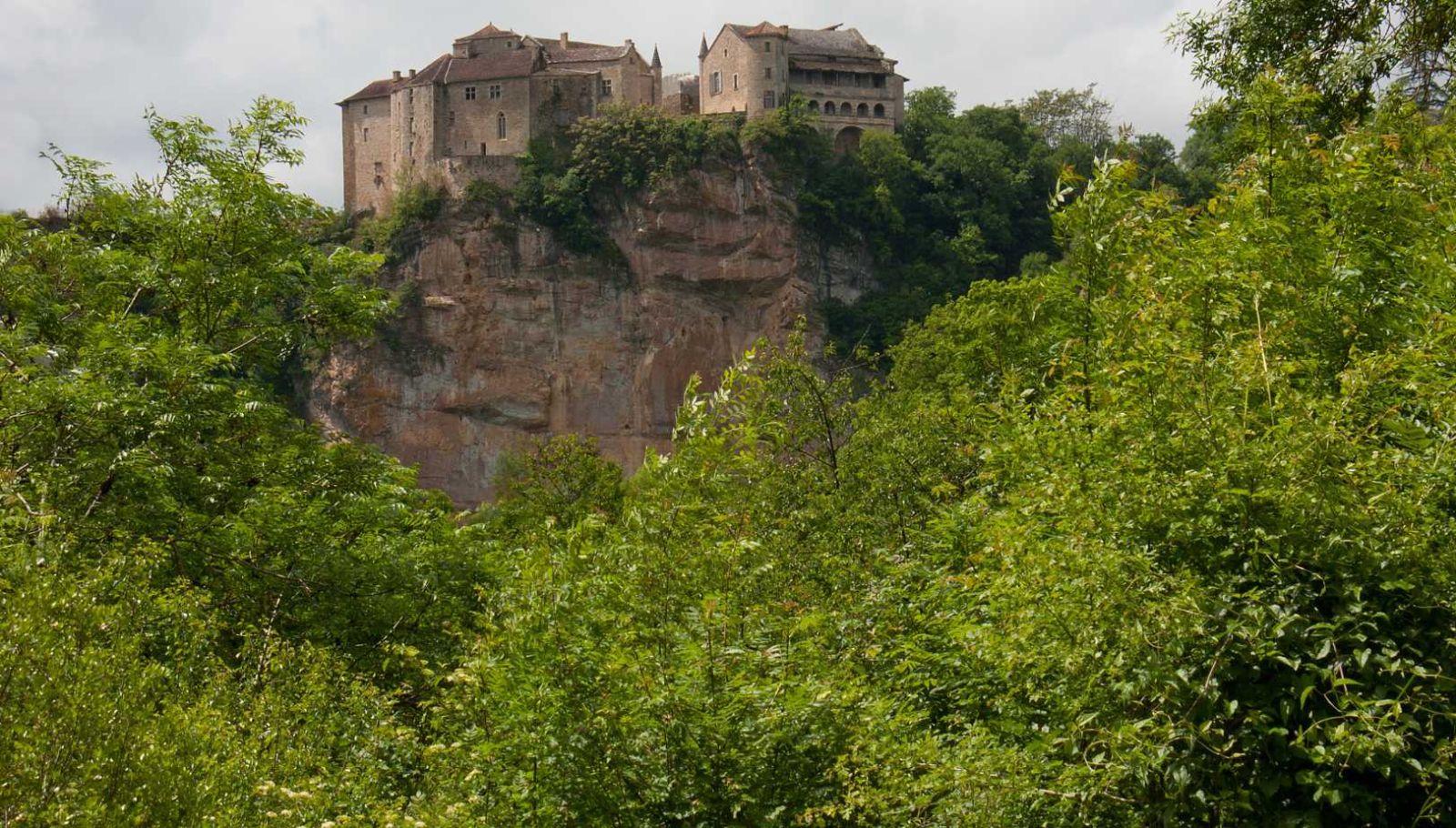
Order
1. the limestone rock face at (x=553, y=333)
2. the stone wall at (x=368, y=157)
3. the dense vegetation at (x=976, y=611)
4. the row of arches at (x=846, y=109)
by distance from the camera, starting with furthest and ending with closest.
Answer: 1. the row of arches at (x=846, y=109)
2. the stone wall at (x=368, y=157)
3. the limestone rock face at (x=553, y=333)
4. the dense vegetation at (x=976, y=611)

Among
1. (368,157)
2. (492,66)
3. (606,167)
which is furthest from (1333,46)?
(368,157)

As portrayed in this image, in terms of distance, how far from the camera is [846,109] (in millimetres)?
76500

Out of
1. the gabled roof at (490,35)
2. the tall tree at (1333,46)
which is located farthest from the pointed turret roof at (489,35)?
the tall tree at (1333,46)

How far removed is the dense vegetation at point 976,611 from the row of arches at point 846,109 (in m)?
63.1

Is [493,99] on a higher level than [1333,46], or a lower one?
higher

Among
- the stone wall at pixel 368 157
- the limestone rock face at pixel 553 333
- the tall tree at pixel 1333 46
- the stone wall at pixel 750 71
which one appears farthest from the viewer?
the stone wall at pixel 368 157

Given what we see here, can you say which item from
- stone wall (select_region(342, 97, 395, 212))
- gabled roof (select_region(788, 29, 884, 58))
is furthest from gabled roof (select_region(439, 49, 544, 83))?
gabled roof (select_region(788, 29, 884, 58))

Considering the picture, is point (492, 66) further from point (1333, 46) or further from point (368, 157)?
point (1333, 46)

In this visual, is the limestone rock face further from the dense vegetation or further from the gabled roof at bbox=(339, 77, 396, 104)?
the dense vegetation

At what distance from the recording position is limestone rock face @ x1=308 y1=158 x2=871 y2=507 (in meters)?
69.1

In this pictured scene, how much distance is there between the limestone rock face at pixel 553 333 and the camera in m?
69.1

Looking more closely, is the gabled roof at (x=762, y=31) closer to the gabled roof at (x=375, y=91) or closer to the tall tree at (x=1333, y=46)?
the gabled roof at (x=375, y=91)

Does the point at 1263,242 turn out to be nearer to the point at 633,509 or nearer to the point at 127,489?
the point at 633,509

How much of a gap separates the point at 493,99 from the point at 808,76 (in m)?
16.4
